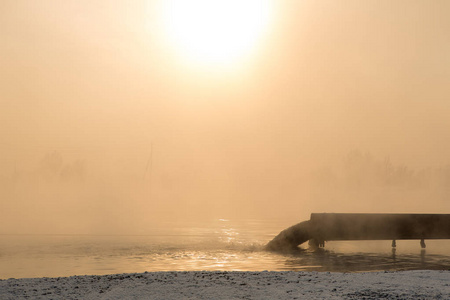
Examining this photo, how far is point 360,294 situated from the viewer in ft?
Answer: 43.1

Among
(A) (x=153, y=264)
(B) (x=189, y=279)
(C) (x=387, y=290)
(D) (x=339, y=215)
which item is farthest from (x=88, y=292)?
(D) (x=339, y=215)

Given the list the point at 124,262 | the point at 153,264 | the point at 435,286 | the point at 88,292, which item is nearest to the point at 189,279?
the point at 88,292

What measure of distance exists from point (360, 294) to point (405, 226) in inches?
1224

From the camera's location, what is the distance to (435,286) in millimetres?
14305

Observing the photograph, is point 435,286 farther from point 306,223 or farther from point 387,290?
point 306,223

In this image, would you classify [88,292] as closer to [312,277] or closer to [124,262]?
[312,277]

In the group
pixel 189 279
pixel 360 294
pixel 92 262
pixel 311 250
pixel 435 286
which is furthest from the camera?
pixel 311 250

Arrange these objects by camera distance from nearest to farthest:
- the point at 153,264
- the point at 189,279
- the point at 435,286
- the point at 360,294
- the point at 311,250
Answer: the point at 360,294 < the point at 435,286 < the point at 189,279 < the point at 153,264 < the point at 311,250

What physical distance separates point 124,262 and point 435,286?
2222cm

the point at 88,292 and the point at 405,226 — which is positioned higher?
the point at 405,226

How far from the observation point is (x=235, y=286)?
46.3 ft

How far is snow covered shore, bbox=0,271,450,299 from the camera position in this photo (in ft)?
43.0

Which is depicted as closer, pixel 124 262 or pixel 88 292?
pixel 88 292

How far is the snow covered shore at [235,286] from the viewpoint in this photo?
13109 mm
